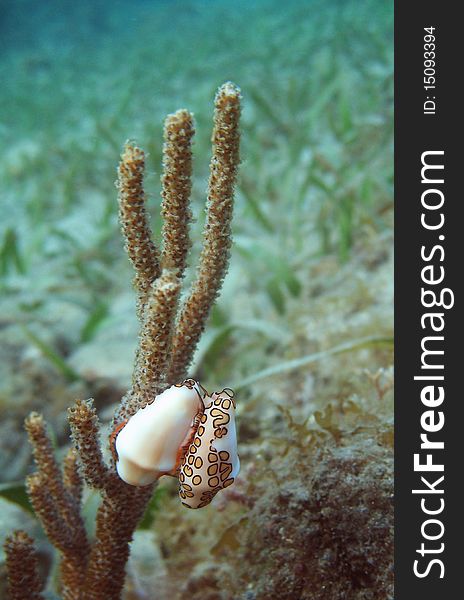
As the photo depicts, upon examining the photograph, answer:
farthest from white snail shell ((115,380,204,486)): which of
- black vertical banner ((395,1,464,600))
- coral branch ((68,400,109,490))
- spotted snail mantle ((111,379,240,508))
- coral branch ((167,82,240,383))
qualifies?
black vertical banner ((395,1,464,600))

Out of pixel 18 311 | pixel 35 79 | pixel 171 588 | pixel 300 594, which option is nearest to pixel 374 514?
pixel 300 594

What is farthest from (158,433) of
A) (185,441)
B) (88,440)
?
(88,440)

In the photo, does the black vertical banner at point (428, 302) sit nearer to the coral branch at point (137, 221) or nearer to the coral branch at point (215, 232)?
the coral branch at point (215, 232)

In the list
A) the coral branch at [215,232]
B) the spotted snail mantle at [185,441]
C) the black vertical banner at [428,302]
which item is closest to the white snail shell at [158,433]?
the spotted snail mantle at [185,441]

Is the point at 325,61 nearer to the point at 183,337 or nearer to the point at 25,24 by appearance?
the point at 183,337

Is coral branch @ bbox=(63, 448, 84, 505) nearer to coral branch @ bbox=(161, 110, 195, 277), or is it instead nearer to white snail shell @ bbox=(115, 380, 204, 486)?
white snail shell @ bbox=(115, 380, 204, 486)

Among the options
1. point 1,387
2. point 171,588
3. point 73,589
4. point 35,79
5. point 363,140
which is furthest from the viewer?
point 35,79

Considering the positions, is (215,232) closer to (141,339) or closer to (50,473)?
(141,339)
